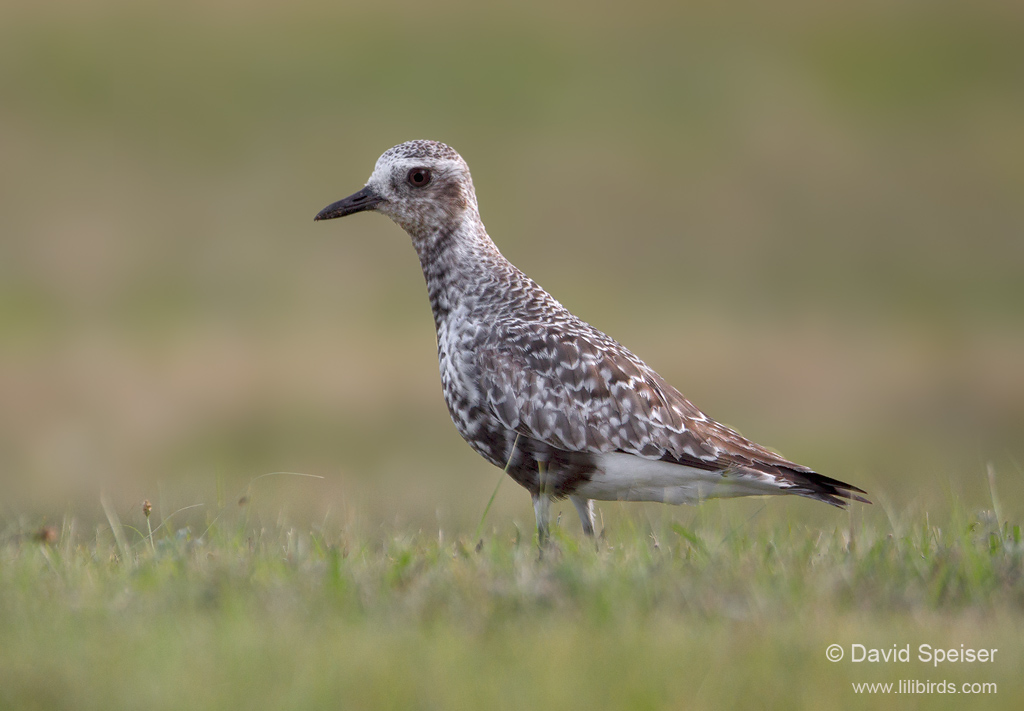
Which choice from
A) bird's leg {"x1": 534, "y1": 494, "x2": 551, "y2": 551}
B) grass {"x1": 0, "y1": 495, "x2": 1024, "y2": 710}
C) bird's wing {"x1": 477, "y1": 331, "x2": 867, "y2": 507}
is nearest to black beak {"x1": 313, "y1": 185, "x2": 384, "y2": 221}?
bird's wing {"x1": 477, "y1": 331, "x2": 867, "y2": 507}

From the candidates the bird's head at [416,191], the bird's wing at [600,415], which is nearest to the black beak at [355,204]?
the bird's head at [416,191]

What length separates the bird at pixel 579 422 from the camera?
25.4 feet

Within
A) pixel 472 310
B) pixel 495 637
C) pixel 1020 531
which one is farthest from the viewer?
pixel 472 310

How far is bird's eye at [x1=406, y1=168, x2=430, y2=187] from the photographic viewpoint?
28.4 feet

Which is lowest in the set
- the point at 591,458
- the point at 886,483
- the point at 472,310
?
the point at 886,483

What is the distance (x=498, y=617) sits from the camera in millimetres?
5195

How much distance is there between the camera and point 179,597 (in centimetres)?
543

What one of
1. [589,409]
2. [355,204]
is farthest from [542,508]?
[355,204]

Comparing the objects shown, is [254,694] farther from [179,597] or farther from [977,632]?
[977,632]

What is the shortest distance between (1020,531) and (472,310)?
12.4 ft

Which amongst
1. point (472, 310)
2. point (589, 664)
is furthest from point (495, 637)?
point (472, 310)

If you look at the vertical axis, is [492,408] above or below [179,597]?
above

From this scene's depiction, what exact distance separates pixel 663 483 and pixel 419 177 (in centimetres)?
283

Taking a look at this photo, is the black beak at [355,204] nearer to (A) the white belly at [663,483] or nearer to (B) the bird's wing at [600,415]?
(B) the bird's wing at [600,415]
